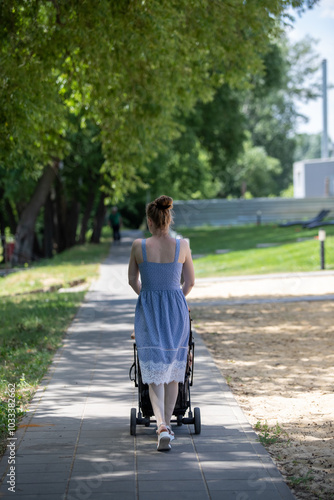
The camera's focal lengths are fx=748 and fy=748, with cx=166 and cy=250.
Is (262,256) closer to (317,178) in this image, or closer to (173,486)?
(173,486)

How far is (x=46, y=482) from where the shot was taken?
4633 millimetres

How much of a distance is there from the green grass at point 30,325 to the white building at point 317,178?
98.5 feet

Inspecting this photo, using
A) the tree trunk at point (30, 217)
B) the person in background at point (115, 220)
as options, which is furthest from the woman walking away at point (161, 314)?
the person in background at point (115, 220)

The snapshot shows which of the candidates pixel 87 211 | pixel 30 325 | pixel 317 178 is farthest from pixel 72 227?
pixel 30 325

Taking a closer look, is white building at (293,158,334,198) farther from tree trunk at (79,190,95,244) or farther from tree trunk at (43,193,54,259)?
tree trunk at (43,193,54,259)

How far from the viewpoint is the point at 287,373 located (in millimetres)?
8359

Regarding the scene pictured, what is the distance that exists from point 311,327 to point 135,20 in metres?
5.31

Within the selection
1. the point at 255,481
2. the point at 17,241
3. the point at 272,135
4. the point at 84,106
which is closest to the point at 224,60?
the point at 84,106

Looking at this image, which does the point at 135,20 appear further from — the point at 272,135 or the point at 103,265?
the point at 272,135

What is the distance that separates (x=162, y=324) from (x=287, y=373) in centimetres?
335

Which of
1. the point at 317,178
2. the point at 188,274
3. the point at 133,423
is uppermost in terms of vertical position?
the point at 317,178

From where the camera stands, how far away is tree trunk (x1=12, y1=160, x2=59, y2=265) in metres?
26.8

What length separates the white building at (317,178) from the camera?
4841cm

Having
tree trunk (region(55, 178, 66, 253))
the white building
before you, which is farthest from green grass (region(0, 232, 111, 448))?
the white building
